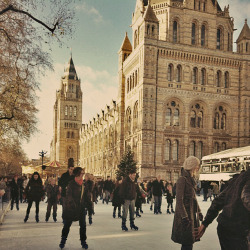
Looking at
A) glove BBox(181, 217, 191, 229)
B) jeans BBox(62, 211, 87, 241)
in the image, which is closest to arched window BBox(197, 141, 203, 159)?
jeans BBox(62, 211, 87, 241)

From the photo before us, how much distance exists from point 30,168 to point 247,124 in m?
25.7

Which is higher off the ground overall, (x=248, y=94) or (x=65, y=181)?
(x=248, y=94)

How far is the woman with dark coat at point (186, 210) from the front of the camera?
511 cm

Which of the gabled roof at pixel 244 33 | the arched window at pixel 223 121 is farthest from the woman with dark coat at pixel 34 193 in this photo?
the gabled roof at pixel 244 33

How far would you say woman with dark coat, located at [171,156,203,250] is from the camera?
201 inches

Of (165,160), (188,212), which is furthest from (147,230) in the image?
(165,160)

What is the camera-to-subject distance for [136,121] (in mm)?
46125

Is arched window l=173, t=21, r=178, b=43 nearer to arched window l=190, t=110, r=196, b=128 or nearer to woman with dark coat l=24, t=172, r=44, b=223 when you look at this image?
arched window l=190, t=110, r=196, b=128

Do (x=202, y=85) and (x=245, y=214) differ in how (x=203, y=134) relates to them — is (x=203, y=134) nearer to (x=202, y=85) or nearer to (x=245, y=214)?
(x=202, y=85)

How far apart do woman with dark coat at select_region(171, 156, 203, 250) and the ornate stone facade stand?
35421mm

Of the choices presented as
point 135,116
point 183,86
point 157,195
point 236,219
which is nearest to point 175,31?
point 183,86

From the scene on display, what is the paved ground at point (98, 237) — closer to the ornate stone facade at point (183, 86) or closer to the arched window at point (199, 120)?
the ornate stone facade at point (183, 86)

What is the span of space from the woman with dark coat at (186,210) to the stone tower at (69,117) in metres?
91.9

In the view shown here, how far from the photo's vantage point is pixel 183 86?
43.7 meters
